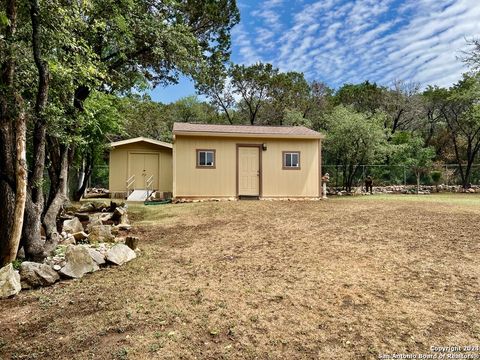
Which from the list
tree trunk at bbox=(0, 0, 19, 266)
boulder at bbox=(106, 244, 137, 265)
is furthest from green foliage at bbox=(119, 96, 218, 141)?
boulder at bbox=(106, 244, 137, 265)

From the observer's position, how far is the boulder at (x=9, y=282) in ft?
11.0

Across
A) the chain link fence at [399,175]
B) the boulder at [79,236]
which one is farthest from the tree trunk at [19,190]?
the chain link fence at [399,175]

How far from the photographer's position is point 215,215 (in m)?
8.23

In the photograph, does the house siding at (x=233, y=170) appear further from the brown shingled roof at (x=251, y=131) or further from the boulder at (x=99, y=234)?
A: the boulder at (x=99, y=234)

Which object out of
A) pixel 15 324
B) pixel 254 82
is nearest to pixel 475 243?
pixel 15 324

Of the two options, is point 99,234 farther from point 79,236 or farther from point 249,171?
point 249,171

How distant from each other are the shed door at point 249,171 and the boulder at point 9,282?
892 centimetres

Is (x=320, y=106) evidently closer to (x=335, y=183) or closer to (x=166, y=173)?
(x=335, y=183)

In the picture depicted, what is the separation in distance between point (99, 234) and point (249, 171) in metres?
7.67

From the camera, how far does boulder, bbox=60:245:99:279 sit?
12.7ft

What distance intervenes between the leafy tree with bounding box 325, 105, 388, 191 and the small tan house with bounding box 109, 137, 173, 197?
9570mm

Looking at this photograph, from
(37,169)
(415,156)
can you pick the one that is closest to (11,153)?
(37,169)

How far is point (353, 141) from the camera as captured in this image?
1695cm

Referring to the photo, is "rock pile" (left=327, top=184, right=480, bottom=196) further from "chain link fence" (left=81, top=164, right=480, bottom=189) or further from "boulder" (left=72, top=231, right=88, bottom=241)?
"boulder" (left=72, top=231, right=88, bottom=241)
